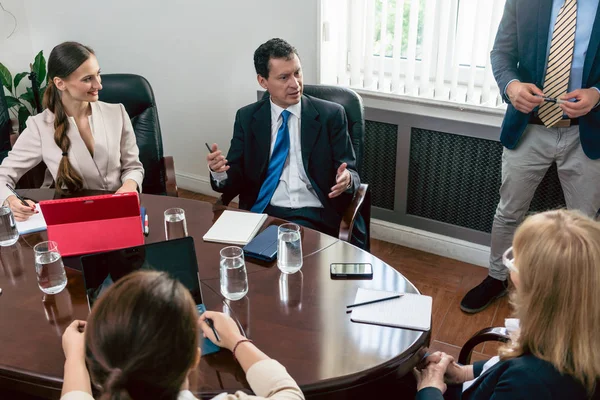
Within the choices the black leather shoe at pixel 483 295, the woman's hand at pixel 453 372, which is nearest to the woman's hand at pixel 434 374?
the woman's hand at pixel 453 372

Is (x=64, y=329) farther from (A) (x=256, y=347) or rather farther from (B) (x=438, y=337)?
(B) (x=438, y=337)

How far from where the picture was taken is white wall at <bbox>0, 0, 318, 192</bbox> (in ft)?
10.1

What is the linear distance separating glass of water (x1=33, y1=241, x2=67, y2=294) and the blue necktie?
97 centimetres

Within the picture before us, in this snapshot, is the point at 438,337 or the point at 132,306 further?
the point at 438,337

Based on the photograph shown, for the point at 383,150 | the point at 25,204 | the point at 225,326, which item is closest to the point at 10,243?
the point at 25,204

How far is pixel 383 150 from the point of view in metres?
3.00

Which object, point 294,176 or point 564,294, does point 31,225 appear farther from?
point 564,294

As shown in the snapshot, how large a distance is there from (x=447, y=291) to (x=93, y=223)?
1708 millimetres

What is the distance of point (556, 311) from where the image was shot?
1110mm

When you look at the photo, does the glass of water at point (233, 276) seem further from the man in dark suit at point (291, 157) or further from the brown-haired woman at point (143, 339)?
the man in dark suit at point (291, 157)

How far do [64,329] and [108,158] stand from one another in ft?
3.62

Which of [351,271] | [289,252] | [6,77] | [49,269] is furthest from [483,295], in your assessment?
[6,77]

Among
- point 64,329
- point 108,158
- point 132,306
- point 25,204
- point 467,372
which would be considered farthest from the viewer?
point 108,158

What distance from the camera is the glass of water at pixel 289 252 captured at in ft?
5.16
